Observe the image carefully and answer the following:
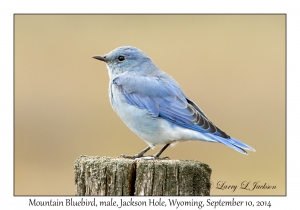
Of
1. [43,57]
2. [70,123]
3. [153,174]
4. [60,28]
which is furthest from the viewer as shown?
[60,28]

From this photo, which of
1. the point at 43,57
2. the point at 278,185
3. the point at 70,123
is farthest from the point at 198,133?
the point at 43,57

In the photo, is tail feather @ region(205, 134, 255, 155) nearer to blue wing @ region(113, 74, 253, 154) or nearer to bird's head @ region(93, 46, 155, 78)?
blue wing @ region(113, 74, 253, 154)

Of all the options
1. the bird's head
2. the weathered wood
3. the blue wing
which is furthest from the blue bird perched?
the weathered wood

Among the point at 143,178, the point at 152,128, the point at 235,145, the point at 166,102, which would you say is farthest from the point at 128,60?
the point at 143,178

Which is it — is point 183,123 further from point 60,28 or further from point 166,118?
point 60,28

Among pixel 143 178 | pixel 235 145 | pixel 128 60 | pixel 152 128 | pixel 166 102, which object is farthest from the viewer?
pixel 128 60

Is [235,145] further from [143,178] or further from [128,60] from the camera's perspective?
[128,60]

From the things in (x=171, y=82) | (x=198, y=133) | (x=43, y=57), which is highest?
(x=43, y=57)

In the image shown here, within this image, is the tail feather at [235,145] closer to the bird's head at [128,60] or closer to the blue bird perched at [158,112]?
the blue bird perched at [158,112]

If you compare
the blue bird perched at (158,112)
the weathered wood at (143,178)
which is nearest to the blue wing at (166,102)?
the blue bird perched at (158,112)
